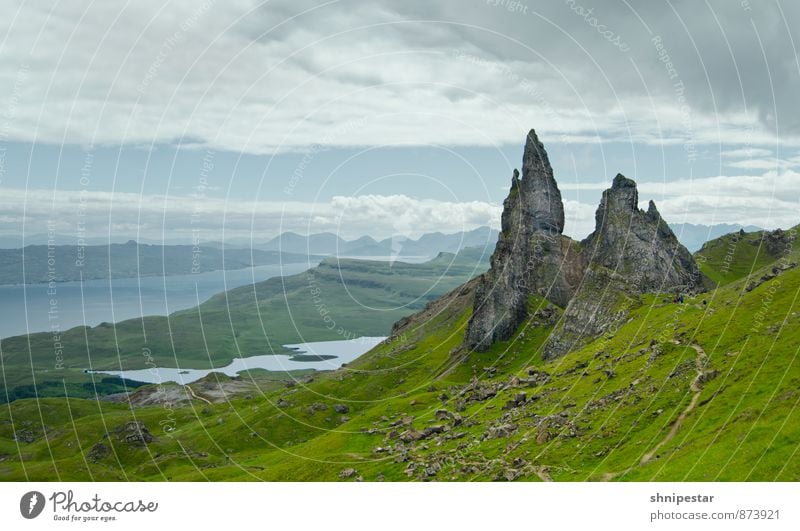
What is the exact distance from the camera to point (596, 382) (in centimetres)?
11231

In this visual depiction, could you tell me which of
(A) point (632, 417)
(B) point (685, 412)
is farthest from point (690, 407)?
(A) point (632, 417)

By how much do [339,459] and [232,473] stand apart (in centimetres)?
4469

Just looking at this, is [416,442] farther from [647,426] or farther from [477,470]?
[647,426]

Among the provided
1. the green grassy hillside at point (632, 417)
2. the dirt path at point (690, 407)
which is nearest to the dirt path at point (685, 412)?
the dirt path at point (690, 407)

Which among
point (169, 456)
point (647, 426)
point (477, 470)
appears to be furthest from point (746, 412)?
point (169, 456)
